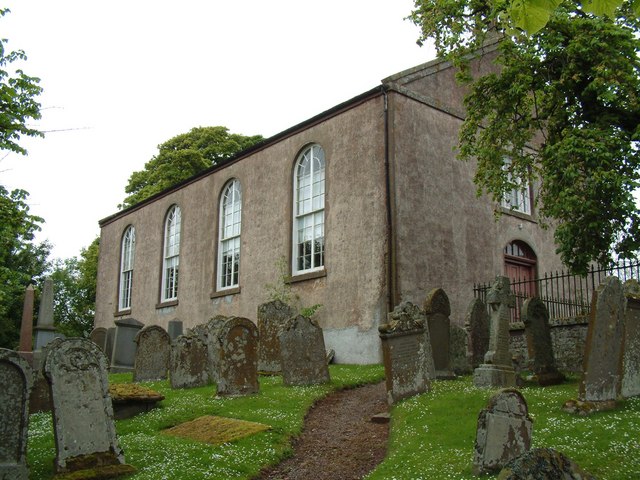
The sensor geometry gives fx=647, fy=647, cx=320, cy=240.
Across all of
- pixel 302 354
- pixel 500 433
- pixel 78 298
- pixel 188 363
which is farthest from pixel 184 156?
pixel 500 433

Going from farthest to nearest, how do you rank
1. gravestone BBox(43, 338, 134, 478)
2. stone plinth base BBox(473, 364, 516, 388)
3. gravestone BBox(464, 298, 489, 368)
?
1. gravestone BBox(464, 298, 489, 368)
2. stone plinth base BBox(473, 364, 516, 388)
3. gravestone BBox(43, 338, 134, 478)

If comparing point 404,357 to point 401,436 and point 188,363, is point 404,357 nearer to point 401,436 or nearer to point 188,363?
point 401,436

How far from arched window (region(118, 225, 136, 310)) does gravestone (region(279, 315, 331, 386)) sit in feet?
60.1

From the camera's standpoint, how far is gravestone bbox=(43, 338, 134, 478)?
8.05 meters

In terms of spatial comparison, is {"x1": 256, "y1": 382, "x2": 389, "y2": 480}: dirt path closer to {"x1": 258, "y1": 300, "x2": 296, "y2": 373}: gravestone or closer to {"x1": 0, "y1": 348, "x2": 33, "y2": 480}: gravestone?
{"x1": 0, "y1": 348, "x2": 33, "y2": 480}: gravestone

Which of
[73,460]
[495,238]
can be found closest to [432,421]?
→ [73,460]

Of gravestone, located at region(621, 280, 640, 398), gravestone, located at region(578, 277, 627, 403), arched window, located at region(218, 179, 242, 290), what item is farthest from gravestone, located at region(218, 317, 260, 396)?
arched window, located at region(218, 179, 242, 290)

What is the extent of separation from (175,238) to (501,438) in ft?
73.2

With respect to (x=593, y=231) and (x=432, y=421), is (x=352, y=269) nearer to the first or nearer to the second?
(x=593, y=231)

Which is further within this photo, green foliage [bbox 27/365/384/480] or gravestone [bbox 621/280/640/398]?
gravestone [bbox 621/280/640/398]

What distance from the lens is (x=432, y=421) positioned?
378 inches

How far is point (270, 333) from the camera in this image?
16.5m

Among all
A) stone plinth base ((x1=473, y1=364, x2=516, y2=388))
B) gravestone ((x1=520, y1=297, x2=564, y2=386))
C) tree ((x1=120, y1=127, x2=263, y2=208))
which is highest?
tree ((x1=120, y1=127, x2=263, y2=208))

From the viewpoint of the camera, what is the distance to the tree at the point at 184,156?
1540 inches
